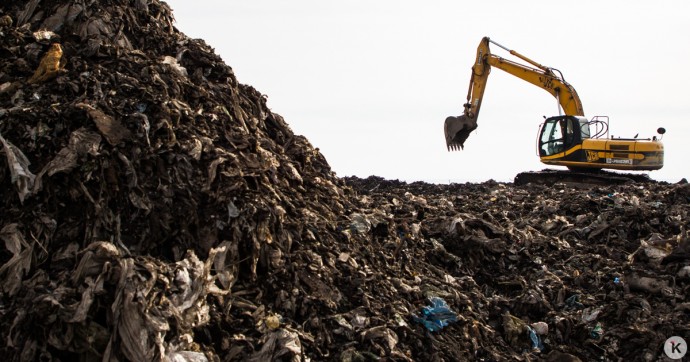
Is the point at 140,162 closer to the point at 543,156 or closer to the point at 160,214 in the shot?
the point at 160,214

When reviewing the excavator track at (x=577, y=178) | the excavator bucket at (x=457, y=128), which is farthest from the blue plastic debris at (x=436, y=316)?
the excavator bucket at (x=457, y=128)

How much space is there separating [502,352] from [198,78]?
4079 mm

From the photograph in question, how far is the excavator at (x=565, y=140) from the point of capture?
62.6 ft

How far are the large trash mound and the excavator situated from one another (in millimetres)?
9745

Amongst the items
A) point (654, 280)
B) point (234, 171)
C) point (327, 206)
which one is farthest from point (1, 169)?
point (654, 280)

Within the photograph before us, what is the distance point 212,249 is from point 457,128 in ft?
49.9

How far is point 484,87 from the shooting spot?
2105 cm

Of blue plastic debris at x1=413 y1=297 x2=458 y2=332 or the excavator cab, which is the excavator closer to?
the excavator cab

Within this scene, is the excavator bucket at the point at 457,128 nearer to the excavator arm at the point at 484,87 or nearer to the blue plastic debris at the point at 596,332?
the excavator arm at the point at 484,87

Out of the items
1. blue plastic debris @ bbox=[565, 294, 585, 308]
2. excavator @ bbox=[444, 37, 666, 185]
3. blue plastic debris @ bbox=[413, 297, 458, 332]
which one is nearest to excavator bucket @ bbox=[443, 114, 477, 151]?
excavator @ bbox=[444, 37, 666, 185]

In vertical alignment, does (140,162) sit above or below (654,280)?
above

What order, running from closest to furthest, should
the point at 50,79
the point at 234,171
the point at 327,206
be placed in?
the point at 234,171 < the point at 50,79 < the point at 327,206

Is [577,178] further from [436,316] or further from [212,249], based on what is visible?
[212,249]

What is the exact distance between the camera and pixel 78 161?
248 inches
